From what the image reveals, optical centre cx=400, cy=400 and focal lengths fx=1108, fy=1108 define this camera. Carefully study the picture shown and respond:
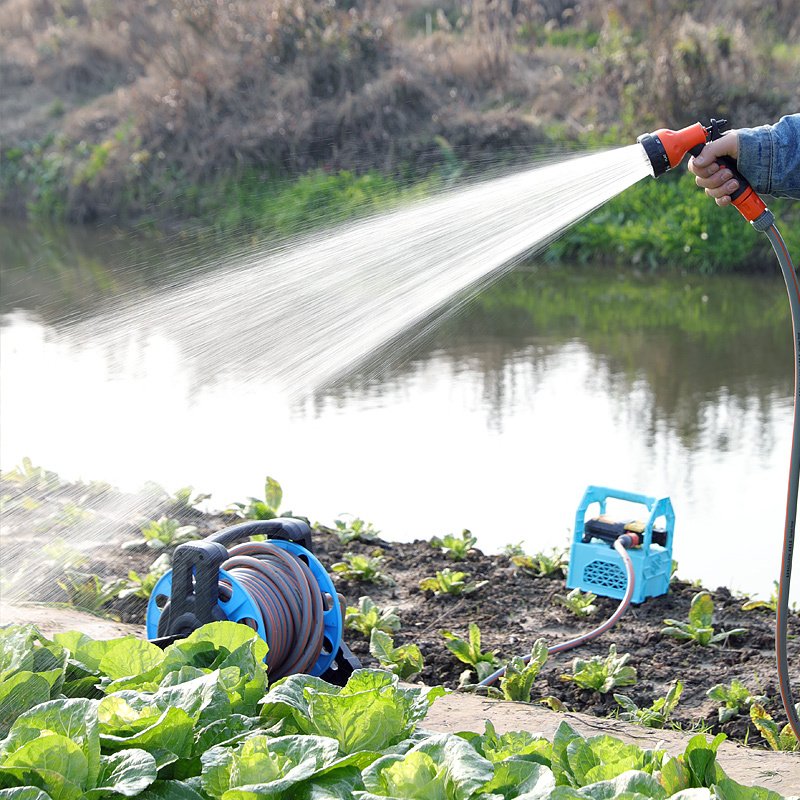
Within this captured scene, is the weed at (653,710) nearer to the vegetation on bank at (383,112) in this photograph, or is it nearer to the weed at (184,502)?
the weed at (184,502)

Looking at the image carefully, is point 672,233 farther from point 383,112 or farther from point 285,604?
point 285,604

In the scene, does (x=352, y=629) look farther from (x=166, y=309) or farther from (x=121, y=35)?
(x=121, y=35)

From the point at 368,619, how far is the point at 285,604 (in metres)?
0.66

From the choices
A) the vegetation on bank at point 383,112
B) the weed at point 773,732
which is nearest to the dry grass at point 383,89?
the vegetation on bank at point 383,112

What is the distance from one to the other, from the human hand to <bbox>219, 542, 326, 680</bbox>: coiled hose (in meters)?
1.46

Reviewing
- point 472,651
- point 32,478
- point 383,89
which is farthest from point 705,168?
point 383,89

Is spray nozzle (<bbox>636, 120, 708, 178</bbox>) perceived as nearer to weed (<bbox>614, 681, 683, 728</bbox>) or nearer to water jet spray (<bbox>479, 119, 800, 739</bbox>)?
water jet spray (<bbox>479, 119, 800, 739</bbox>)

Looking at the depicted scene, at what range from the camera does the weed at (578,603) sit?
3.76 m

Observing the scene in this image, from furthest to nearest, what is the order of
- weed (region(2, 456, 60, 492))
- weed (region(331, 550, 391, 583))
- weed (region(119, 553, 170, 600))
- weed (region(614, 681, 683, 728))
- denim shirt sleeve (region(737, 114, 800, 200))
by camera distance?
1. weed (region(2, 456, 60, 492))
2. weed (region(331, 550, 391, 583))
3. weed (region(119, 553, 170, 600))
4. weed (region(614, 681, 683, 728))
5. denim shirt sleeve (region(737, 114, 800, 200))

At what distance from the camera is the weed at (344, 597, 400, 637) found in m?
3.54

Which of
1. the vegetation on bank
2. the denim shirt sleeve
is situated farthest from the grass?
the denim shirt sleeve

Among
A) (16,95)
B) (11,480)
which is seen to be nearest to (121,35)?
(16,95)

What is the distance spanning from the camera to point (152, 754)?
199cm

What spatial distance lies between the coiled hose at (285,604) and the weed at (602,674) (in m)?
0.77
